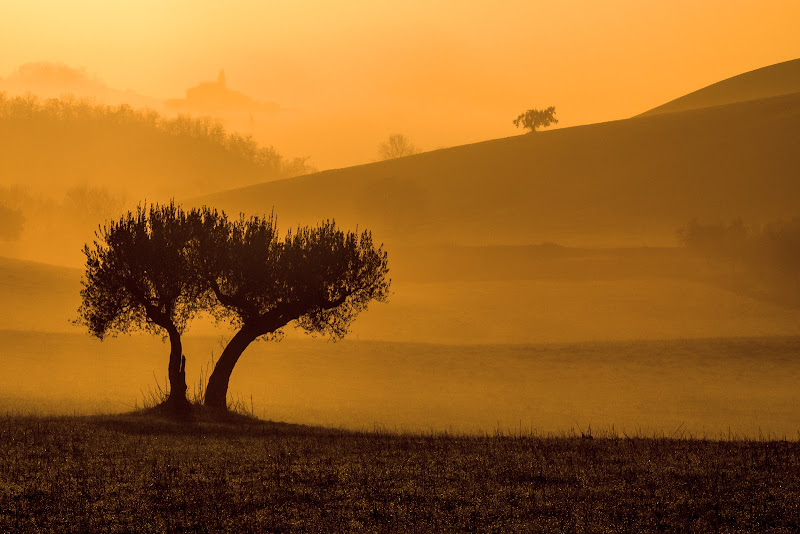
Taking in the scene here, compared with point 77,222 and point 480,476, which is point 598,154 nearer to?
point 77,222

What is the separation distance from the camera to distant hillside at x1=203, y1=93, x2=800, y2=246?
119875 millimetres

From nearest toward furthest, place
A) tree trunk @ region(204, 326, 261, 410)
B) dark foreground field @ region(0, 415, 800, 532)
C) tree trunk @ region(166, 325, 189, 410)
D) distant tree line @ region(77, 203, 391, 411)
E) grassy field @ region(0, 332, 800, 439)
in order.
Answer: dark foreground field @ region(0, 415, 800, 532)
tree trunk @ region(166, 325, 189, 410)
distant tree line @ region(77, 203, 391, 411)
tree trunk @ region(204, 326, 261, 410)
grassy field @ region(0, 332, 800, 439)

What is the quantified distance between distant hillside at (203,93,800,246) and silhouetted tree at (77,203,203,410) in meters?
81.9

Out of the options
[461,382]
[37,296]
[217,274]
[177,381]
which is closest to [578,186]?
[37,296]

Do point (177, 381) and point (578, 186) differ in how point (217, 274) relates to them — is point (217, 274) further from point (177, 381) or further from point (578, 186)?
point (578, 186)

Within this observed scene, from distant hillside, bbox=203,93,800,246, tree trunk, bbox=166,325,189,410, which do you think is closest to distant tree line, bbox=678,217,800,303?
distant hillside, bbox=203,93,800,246

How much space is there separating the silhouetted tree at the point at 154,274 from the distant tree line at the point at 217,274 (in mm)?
37

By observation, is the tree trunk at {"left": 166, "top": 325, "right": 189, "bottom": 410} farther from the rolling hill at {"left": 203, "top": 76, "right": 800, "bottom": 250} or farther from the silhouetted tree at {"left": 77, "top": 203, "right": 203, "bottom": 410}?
the rolling hill at {"left": 203, "top": 76, "right": 800, "bottom": 250}

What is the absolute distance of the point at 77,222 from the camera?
160 m

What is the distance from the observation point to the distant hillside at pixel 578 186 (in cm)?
11988

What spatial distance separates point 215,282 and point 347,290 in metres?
5.06

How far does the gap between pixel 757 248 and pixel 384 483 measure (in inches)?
→ 3242

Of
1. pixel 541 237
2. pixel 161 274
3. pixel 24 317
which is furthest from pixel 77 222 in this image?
pixel 161 274

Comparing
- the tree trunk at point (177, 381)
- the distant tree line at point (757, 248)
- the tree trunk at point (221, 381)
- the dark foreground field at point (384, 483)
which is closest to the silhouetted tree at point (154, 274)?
the tree trunk at point (177, 381)
